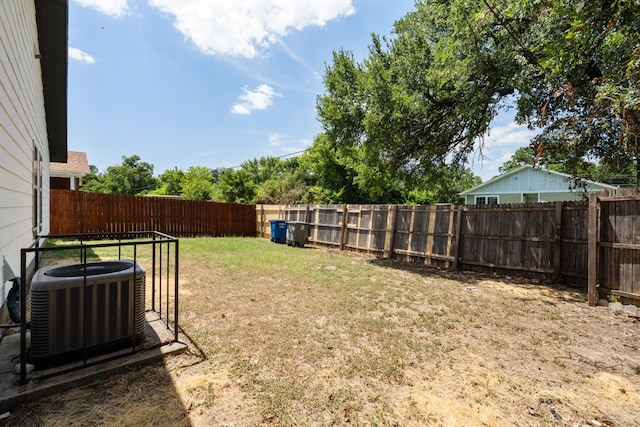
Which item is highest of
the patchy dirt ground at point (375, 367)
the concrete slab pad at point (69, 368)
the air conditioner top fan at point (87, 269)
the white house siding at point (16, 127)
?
the white house siding at point (16, 127)

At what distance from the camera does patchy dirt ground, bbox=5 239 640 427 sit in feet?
6.62

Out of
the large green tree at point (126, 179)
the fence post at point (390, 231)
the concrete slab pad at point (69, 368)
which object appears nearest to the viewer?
the concrete slab pad at point (69, 368)

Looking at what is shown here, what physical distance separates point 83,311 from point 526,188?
76.8 feet

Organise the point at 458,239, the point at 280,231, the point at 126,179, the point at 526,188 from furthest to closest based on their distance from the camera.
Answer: the point at 126,179 → the point at 526,188 → the point at 280,231 → the point at 458,239

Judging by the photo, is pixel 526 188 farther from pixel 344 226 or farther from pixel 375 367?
pixel 375 367

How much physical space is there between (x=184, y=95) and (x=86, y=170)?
22.2 feet

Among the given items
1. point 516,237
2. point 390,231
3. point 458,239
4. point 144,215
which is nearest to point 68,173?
point 144,215

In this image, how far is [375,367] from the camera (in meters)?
2.68

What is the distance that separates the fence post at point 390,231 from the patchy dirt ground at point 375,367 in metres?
4.22

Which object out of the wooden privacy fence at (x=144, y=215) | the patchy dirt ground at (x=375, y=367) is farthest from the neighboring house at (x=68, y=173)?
the patchy dirt ground at (x=375, y=367)

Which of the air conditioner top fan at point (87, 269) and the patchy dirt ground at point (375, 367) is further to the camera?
the air conditioner top fan at point (87, 269)

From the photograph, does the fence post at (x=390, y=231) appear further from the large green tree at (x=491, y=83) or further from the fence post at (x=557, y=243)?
the fence post at (x=557, y=243)

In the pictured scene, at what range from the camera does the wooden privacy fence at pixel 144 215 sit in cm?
1034

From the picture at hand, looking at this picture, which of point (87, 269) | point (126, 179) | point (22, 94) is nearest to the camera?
point (87, 269)
